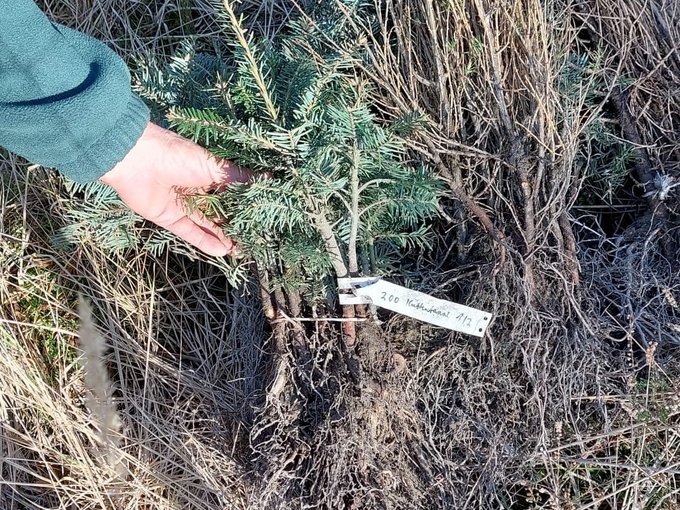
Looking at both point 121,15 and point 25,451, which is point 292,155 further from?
point 25,451

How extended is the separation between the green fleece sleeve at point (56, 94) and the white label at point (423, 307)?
2.01 feet

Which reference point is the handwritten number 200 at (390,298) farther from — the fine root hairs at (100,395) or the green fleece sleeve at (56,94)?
the fine root hairs at (100,395)

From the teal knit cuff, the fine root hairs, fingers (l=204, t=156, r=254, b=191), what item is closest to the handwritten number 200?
fingers (l=204, t=156, r=254, b=191)

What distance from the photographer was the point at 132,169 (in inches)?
56.6

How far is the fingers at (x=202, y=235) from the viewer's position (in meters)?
1.56

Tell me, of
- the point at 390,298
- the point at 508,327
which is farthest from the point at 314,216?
the point at 508,327

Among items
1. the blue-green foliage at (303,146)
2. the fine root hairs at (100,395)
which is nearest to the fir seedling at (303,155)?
the blue-green foliage at (303,146)

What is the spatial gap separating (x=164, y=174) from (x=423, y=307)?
0.65 meters

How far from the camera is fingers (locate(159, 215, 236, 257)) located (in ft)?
5.13

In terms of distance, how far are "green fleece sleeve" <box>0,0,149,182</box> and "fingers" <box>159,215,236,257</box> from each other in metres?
0.28

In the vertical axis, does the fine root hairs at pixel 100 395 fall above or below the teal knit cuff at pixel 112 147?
below

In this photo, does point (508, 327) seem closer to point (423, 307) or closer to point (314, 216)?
point (423, 307)

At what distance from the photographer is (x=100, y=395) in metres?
1.87

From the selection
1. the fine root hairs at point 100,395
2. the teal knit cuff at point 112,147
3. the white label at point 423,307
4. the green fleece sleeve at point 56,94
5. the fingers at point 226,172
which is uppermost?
the green fleece sleeve at point 56,94
